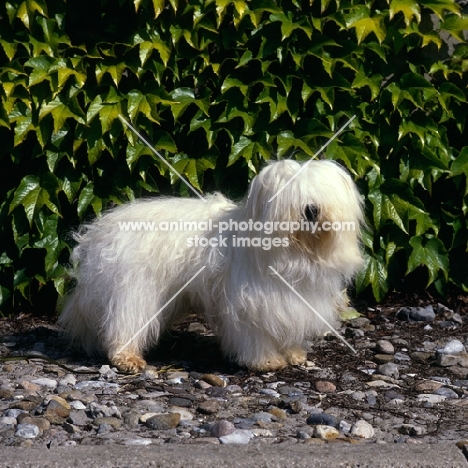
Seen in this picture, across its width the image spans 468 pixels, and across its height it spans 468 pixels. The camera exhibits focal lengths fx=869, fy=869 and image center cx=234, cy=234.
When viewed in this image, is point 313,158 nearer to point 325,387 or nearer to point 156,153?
point 156,153

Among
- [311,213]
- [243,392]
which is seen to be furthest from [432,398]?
[311,213]

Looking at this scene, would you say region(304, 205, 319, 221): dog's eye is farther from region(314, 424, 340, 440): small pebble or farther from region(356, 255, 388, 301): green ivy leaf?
region(356, 255, 388, 301): green ivy leaf

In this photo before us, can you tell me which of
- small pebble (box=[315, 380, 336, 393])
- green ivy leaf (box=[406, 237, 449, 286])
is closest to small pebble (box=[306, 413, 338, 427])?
small pebble (box=[315, 380, 336, 393])

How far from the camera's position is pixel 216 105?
18.4 ft

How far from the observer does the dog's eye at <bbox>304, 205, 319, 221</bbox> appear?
428cm

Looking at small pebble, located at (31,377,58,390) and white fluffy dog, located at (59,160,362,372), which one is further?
small pebble, located at (31,377,58,390)

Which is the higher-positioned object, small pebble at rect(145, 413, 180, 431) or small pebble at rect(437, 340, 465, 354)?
small pebble at rect(145, 413, 180, 431)

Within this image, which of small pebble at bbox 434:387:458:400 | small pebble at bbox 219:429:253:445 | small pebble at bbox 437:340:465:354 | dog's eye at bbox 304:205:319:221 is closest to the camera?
small pebble at bbox 219:429:253:445

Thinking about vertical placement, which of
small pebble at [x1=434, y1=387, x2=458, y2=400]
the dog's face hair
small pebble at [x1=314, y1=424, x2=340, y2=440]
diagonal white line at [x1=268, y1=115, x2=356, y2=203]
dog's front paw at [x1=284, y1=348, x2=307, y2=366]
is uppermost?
diagonal white line at [x1=268, y1=115, x2=356, y2=203]

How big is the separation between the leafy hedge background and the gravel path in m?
0.59

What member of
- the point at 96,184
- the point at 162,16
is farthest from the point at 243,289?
the point at 162,16

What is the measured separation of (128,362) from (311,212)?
4.42 ft

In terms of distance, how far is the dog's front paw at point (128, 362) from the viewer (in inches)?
188

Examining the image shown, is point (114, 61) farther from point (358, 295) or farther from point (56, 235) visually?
point (358, 295)
